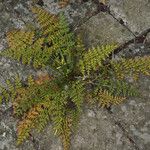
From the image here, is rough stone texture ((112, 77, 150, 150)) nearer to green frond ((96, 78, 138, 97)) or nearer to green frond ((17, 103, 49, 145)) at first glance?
green frond ((96, 78, 138, 97))

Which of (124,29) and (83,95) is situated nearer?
(83,95)

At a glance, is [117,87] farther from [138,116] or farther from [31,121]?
[31,121]

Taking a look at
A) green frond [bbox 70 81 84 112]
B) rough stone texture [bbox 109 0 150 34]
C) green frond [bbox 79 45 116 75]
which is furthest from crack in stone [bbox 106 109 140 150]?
rough stone texture [bbox 109 0 150 34]

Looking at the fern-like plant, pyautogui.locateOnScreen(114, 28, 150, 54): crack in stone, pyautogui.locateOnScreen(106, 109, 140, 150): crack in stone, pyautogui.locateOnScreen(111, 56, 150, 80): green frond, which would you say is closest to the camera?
pyautogui.locateOnScreen(106, 109, 140, 150): crack in stone

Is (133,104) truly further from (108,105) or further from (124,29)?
(124,29)

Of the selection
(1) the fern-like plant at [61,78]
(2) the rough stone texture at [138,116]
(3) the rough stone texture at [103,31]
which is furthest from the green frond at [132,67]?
(3) the rough stone texture at [103,31]

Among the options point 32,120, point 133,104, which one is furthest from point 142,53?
point 32,120

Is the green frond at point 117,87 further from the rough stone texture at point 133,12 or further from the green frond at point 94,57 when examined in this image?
the rough stone texture at point 133,12

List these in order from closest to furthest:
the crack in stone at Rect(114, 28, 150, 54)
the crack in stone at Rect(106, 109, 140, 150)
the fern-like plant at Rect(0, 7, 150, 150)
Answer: the crack in stone at Rect(106, 109, 140, 150) < the fern-like plant at Rect(0, 7, 150, 150) < the crack in stone at Rect(114, 28, 150, 54)
